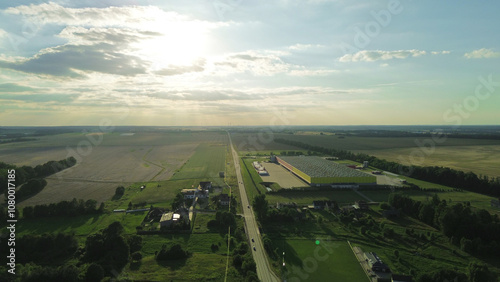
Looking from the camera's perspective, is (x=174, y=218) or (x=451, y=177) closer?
(x=174, y=218)

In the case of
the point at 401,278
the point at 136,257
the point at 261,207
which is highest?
the point at 261,207

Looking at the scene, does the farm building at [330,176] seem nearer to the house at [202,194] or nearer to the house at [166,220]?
the house at [202,194]

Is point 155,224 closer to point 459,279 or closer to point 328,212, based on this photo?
point 328,212

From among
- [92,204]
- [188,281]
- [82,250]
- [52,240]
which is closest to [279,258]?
[188,281]

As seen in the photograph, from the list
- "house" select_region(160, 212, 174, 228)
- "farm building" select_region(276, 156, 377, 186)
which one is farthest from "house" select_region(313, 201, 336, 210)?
"house" select_region(160, 212, 174, 228)

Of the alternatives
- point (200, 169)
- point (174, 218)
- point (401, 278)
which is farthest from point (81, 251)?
point (200, 169)

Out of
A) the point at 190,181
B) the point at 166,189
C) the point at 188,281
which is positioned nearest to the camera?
the point at 188,281

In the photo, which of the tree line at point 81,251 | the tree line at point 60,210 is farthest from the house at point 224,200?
the tree line at point 60,210

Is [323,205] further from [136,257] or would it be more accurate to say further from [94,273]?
[94,273]
